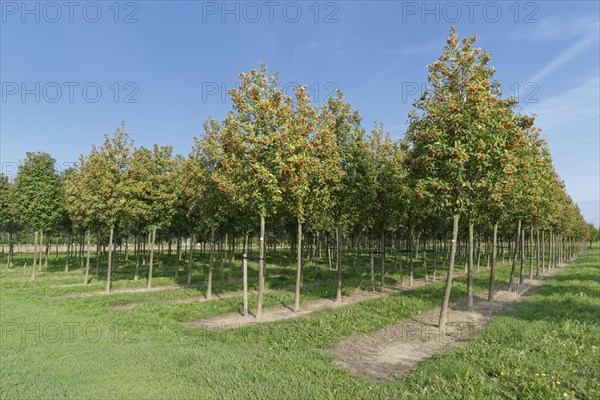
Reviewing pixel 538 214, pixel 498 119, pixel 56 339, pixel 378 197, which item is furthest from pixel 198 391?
pixel 538 214

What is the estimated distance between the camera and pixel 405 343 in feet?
41.3

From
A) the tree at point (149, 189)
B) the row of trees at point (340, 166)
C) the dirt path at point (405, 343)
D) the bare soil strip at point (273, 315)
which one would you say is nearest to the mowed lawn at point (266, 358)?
the dirt path at point (405, 343)

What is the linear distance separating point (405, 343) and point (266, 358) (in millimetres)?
5198

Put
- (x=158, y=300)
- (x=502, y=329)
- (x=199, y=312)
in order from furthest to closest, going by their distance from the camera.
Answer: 1. (x=158, y=300)
2. (x=199, y=312)
3. (x=502, y=329)

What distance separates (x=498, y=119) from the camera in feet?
47.1

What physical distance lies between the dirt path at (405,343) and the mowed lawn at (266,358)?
1.77ft

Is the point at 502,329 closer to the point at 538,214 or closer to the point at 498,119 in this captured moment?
the point at 498,119

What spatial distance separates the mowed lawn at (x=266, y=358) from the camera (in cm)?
781

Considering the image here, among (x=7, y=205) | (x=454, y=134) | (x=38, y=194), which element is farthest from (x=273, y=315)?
(x=7, y=205)

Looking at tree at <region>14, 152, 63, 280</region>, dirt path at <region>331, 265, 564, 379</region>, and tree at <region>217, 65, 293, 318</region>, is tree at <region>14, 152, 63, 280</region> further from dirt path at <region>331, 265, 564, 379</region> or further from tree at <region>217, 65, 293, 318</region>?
dirt path at <region>331, 265, 564, 379</region>

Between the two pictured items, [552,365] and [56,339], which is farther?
[56,339]

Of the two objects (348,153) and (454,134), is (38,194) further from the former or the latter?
(454,134)

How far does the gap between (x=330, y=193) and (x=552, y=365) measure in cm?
1215

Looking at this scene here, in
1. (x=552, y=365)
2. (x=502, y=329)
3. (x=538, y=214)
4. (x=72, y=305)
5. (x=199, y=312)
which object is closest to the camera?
(x=552, y=365)
